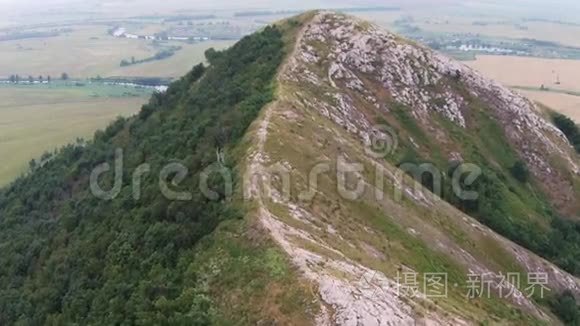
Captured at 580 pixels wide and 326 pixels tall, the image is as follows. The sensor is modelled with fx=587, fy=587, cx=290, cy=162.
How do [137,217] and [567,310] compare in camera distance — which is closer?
[137,217]

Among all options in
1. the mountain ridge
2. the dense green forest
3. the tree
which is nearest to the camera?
the mountain ridge

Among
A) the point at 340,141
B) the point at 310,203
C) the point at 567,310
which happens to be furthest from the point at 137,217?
the point at 567,310

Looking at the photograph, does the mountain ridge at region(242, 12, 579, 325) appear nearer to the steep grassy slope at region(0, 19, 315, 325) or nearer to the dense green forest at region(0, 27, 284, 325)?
the steep grassy slope at region(0, 19, 315, 325)

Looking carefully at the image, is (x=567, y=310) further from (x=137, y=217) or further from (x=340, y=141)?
(x=137, y=217)

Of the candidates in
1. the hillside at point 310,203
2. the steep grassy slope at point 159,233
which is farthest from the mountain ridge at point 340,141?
the steep grassy slope at point 159,233

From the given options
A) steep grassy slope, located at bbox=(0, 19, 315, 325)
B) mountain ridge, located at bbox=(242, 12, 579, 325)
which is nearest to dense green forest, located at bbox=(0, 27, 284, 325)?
steep grassy slope, located at bbox=(0, 19, 315, 325)

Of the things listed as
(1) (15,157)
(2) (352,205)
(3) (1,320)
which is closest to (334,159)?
(2) (352,205)

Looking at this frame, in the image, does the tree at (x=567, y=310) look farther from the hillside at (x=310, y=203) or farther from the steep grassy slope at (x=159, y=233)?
the steep grassy slope at (x=159, y=233)
